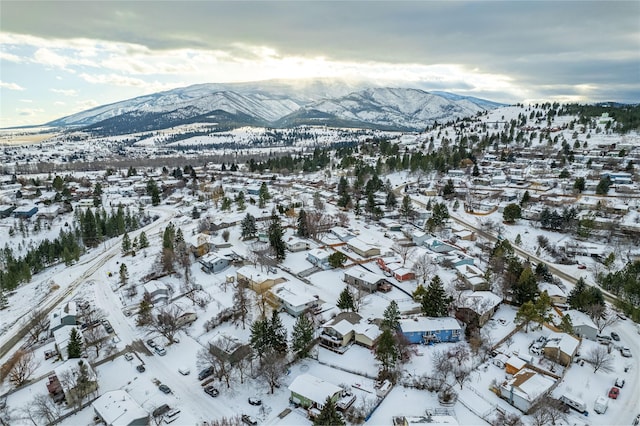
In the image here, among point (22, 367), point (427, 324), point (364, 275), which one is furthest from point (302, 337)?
point (22, 367)

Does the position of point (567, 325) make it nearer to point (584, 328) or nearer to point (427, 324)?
point (584, 328)

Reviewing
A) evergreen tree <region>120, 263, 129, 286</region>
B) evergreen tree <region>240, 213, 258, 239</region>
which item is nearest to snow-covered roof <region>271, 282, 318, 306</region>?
evergreen tree <region>240, 213, 258, 239</region>

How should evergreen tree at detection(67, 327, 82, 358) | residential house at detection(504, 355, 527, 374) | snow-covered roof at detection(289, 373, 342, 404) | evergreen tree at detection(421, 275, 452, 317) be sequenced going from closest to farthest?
snow-covered roof at detection(289, 373, 342, 404), residential house at detection(504, 355, 527, 374), evergreen tree at detection(67, 327, 82, 358), evergreen tree at detection(421, 275, 452, 317)

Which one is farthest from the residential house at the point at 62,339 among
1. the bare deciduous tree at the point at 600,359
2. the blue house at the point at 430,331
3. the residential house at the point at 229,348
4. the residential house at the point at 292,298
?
the bare deciduous tree at the point at 600,359

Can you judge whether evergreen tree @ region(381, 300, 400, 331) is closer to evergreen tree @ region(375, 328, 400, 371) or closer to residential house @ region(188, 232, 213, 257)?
evergreen tree @ region(375, 328, 400, 371)

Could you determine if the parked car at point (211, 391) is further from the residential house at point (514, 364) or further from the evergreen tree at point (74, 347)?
the residential house at point (514, 364)

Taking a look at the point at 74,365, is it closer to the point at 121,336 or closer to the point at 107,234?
the point at 121,336

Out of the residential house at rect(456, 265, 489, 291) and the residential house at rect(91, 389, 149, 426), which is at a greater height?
the residential house at rect(456, 265, 489, 291)
